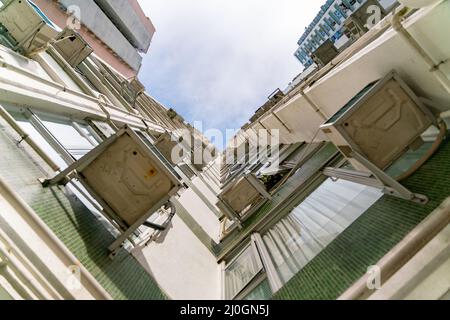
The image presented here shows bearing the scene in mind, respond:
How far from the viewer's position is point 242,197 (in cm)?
531

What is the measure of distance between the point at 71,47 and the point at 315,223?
234 inches

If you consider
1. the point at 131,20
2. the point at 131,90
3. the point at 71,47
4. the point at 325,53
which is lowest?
the point at 325,53

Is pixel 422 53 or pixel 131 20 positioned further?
pixel 131 20

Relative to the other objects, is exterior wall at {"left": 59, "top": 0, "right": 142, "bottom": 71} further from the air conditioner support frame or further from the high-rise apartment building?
the air conditioner support frame

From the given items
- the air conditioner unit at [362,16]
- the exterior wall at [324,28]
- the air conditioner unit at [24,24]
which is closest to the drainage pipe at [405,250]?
the air conditioner unit at [24,24]

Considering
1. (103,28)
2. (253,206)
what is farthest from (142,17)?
(253,206)

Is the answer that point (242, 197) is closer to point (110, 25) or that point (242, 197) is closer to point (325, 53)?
point (325, 53)

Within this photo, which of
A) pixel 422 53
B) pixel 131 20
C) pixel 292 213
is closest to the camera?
pixel 422 53

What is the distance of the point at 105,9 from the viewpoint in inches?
788

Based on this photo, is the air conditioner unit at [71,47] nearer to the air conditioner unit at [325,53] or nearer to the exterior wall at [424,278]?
the air conditioner unit at [325,53]

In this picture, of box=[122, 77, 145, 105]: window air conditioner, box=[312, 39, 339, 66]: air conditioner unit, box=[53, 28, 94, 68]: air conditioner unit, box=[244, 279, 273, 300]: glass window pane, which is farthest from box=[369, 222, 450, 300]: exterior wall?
box=[122, 77, 145, 105]: window air conditioner

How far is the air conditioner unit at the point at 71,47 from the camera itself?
5.55 metres
